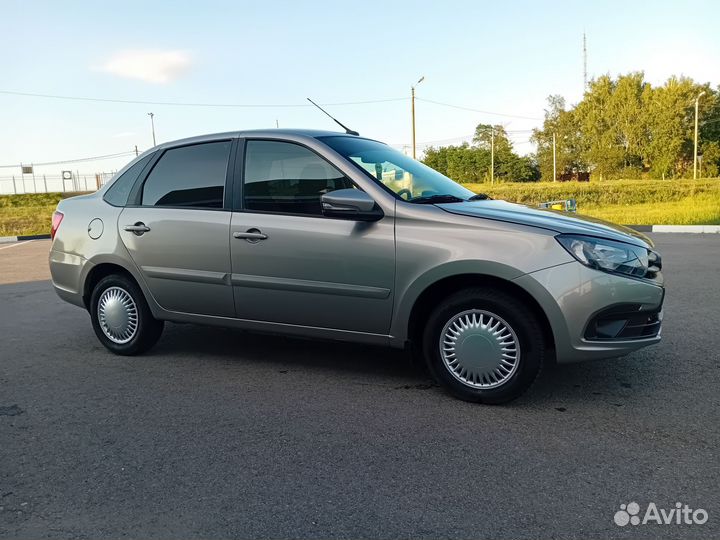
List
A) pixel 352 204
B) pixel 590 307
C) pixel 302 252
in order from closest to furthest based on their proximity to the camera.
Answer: pixel 590 307 → pixel 352 204 → pixel 302 252

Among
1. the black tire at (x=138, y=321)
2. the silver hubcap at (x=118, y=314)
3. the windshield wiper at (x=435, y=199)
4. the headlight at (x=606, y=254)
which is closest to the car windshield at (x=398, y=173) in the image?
the windshield wiper at (x=435, y=199)

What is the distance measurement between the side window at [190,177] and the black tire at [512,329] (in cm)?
183

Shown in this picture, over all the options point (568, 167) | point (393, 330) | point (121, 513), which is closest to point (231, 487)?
point (121, 513)

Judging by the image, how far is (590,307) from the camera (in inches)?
136

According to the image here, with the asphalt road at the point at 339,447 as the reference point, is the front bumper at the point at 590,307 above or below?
above

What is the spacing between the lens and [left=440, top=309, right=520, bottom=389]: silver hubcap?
143 inches

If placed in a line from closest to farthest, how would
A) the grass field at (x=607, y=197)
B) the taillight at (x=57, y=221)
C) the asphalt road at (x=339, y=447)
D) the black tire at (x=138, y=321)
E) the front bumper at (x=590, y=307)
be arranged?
the asphalt road at (x=339, y=447), the front bumper at (x=590, y=307), the black tire at (x=138, y=321), the taillight at (x=57, y=221), the grass field at (x=607, y=197)

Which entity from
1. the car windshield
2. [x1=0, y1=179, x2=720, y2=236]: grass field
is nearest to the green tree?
[x1=0, y1=179, x2=720, y2=236]: grass field

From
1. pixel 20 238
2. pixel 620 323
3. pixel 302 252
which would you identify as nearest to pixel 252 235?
pixel 302 252

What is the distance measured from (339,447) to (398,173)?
199 centimetres

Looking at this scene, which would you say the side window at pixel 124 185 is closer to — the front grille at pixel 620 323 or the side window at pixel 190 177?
the side window at pixel 190 177

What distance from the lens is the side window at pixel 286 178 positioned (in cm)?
412

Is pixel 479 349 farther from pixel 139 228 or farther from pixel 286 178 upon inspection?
pixel 139 228

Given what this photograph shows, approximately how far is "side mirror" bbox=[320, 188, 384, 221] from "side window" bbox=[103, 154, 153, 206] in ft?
6.53
